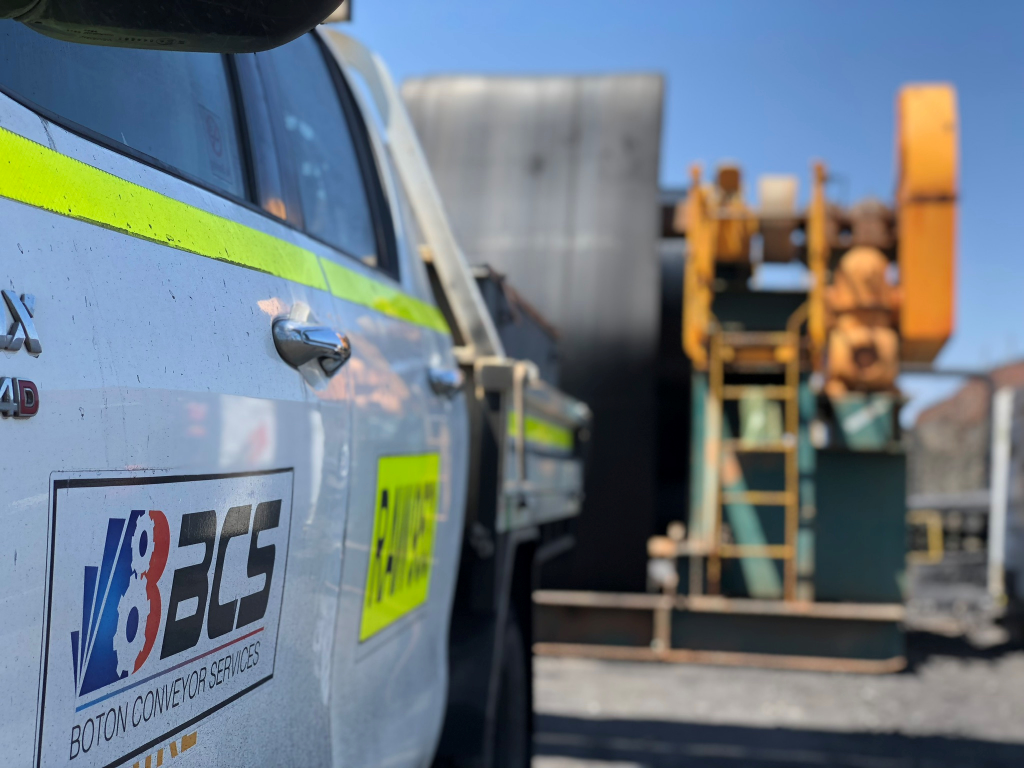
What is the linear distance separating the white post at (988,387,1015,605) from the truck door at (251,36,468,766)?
319 inches

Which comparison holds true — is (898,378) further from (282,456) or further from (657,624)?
(282,456)

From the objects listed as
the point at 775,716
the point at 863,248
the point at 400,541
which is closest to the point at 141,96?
the point at 400,541

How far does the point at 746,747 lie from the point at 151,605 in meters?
4.76

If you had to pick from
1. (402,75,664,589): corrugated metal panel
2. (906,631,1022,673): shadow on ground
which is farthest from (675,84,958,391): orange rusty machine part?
(906,631,1022,673): shadow on ground

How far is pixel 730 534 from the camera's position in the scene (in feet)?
23.9

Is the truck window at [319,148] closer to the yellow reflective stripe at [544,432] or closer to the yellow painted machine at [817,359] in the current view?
the yellow reflective stripe at [544,432]

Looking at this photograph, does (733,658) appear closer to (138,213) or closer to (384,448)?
(384,448)

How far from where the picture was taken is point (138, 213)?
122 cm

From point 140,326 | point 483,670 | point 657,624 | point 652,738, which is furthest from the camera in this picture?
point 657,624

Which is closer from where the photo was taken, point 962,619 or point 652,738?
point 652,738

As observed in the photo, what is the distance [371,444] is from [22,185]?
2.95 ft

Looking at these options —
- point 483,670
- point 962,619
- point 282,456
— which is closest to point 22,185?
point 282,456

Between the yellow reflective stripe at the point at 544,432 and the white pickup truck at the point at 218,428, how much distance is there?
0.26m

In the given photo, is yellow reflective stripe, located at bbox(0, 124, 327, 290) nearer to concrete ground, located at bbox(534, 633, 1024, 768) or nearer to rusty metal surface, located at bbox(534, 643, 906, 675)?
concrete ground, located at bbox(534, 633, 1024, 768)
